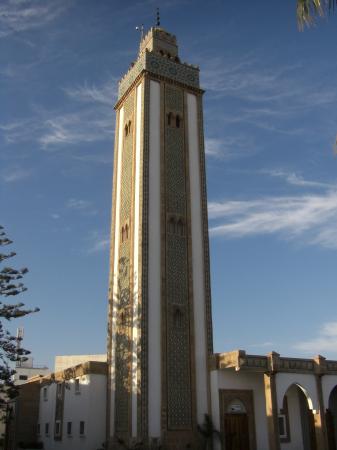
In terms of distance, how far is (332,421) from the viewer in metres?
24.3

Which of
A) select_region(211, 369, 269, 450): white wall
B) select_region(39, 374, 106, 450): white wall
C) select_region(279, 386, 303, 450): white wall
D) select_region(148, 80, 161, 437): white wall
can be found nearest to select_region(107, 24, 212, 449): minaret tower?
select_region(148, 80, 161, 437): white wall

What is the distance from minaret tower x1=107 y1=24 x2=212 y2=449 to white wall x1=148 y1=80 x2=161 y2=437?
41 mm

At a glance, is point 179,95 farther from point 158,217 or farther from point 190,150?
→ point 158,217

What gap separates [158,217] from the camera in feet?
76.4

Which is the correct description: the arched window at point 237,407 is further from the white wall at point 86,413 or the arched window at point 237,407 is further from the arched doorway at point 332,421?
the white wall at point 86,413

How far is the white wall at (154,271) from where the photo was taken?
20203 millimetres

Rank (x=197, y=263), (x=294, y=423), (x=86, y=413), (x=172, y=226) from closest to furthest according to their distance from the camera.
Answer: (x=86, y=413) < (x=294, y=423) < (x=197, y=263) < (x=172, y=226)

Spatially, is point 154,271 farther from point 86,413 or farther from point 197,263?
point 86,413

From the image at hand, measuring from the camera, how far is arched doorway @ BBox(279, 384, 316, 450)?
22531mm

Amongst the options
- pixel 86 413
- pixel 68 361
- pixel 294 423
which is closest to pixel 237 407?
pixel 294 423

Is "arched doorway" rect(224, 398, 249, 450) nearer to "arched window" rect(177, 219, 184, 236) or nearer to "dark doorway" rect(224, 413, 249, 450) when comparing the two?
"dark doorway" rect(224, 413, 249, 450)

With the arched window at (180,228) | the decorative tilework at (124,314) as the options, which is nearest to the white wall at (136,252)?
the decorative tilework at (124,314)

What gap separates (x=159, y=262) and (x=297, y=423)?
9.15 metres

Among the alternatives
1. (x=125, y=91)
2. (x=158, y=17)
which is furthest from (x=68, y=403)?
(x=158, y=17)
